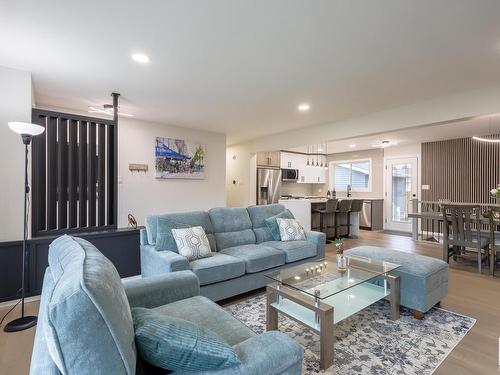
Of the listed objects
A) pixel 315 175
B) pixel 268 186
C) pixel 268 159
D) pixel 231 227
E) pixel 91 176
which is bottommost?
pixel 231 227

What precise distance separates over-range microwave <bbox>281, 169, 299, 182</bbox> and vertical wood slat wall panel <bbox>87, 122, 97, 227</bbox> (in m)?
5.52

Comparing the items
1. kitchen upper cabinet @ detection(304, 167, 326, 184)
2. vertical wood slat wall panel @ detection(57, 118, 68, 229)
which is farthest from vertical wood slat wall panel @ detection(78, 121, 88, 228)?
kitchen upper cabinet @ detection(304, 167, 326, 184)

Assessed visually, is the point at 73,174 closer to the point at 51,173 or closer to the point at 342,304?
the point at 51,173

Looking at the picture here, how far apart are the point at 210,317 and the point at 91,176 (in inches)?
116

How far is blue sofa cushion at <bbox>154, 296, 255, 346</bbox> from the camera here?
1.41 meters

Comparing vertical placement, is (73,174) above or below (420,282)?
Result: above

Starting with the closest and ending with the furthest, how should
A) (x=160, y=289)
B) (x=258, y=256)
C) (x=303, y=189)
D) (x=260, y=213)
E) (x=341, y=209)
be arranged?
(x=160, y=289) → (x=258, y=256) → (x=260, y=213) → (x=341, y=209) → (x=303, y=189)

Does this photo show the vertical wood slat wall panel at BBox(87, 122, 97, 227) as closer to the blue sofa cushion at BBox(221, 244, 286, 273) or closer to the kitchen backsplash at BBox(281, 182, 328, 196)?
the blue sofa cushion at BBox(221, 244, 286, 273)

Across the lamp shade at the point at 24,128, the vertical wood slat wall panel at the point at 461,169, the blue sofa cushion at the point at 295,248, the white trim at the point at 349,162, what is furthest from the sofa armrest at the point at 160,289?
the white trim at the point at 349,162

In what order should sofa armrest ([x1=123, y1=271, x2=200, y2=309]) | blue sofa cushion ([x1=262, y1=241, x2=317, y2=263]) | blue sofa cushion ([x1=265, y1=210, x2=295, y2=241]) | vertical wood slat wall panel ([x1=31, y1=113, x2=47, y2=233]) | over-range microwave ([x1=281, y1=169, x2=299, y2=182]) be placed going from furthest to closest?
over-range microwave ([x1=281, y1=169, x2=299, y2=182]), blue sofa cushion ([x1=265, y1=210, x2=295, y2=241]), blue sofa cushion ([x1=262, y1=241, x2=317, y2=263]), vertical wood slat wall panel ([x1=31, y1=113, x2=47, y2=233]), sofa armrest ([x1=123, y1=271, x2=200, y2=309])

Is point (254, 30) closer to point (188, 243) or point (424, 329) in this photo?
point (188, 243)

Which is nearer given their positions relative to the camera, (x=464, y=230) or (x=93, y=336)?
(x=93, y=336)

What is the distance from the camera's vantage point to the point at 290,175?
27.4ft

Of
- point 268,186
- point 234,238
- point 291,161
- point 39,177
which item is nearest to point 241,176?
point 268,186
